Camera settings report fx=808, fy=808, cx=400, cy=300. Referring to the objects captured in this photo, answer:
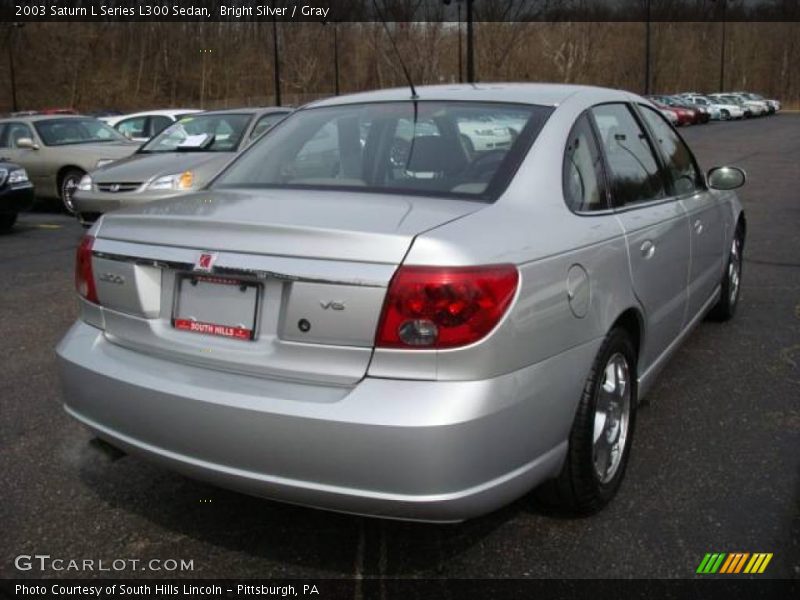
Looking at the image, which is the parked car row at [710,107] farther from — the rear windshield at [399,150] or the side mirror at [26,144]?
the rear windshield at [399,150]

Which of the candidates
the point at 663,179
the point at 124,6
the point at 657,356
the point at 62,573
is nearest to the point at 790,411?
the point at 657,356

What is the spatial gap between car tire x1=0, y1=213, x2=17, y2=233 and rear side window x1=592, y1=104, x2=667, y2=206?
920 centimetres

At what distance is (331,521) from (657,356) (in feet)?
5.32

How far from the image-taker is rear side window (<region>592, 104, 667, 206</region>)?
3344mm

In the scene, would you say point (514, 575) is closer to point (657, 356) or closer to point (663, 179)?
point (657, 356)

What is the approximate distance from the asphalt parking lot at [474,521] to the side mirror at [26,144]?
8795mm

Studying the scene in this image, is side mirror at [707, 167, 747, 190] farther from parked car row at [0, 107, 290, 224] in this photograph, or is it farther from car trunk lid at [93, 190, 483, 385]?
parked car row at [0, 107, 290, 224]

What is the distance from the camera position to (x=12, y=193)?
10.4 metres

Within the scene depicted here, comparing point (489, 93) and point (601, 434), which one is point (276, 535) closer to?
point (601, 434)

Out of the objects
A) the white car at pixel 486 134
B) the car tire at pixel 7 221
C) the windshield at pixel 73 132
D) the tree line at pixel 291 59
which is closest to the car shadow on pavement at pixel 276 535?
the white car at pixel 486 134

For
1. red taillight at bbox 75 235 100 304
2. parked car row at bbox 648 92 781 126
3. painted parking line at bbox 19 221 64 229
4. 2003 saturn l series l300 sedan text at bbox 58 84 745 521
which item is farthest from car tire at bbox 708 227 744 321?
parked car row at bbox 648 92 781 126

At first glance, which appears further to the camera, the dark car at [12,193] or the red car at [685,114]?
the red car at [685,114]

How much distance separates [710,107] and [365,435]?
58826mm

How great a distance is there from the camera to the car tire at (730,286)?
523 centimetres
